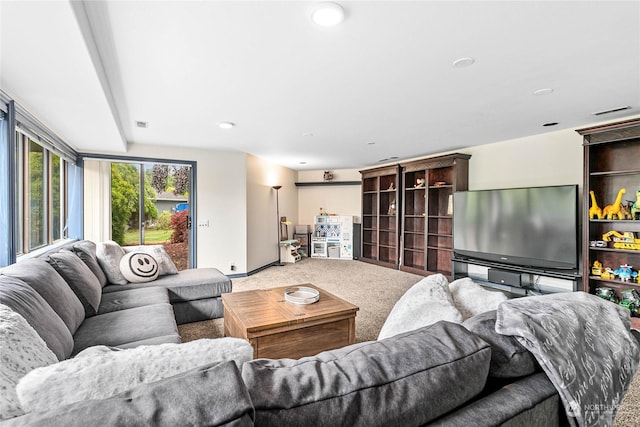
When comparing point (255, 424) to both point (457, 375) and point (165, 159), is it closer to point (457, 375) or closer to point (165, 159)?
point (457, 375)

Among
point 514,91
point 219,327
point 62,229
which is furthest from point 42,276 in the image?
point 514,91

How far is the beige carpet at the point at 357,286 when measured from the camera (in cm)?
273

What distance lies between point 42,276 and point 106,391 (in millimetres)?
1619

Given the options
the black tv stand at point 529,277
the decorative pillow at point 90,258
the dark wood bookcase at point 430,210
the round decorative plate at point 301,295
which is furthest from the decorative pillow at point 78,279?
the dark wood bookcase at point 430,210

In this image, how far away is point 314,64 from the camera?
7.11ft

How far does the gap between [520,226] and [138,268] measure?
15.3 ft

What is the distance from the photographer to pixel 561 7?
158cm

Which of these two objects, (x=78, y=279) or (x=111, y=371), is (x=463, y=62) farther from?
(x=78, y=279)

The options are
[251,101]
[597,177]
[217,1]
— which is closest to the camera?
[217,1]

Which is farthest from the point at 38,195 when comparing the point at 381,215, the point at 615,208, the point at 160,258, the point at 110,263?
the point at 615,208

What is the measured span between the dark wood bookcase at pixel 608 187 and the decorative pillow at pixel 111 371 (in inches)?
163

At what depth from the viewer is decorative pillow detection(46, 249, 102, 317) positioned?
7.09ft

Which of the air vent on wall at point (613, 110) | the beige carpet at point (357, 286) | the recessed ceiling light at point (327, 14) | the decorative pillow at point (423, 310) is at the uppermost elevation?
the air vent on wall at point (613, 110)

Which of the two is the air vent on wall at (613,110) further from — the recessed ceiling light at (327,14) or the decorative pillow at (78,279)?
the decorative pillow at (78,279)
